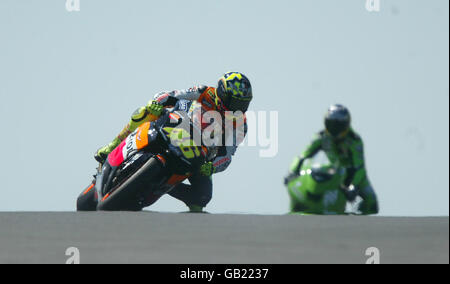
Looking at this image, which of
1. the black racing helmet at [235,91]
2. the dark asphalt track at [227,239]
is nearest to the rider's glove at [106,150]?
the black racing helmet at [235,91]

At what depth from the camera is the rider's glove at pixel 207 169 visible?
31.6 feet

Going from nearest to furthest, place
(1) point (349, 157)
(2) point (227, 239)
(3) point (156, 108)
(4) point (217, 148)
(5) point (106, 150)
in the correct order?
(2) point (227, 239)
(1) point (349, 157)
(4) point (217, 148)
(3) point (156, 108)
(5) point (106, 150)

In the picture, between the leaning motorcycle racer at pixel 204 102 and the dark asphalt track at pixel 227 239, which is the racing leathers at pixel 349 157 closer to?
the dark asphalt track at pixel 227 239

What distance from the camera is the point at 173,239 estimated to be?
578 cm

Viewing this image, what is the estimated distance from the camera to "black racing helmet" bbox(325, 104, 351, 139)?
6996 mm

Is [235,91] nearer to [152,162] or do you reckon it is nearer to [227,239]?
[152,162]

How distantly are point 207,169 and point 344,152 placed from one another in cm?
283

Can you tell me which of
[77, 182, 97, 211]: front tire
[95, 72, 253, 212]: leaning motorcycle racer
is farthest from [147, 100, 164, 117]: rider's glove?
[77, 182, 97, 211]: front tire

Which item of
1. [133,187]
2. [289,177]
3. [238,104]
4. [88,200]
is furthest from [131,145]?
[289,177]

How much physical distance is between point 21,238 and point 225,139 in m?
4.01

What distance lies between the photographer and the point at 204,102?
9.92 metres
